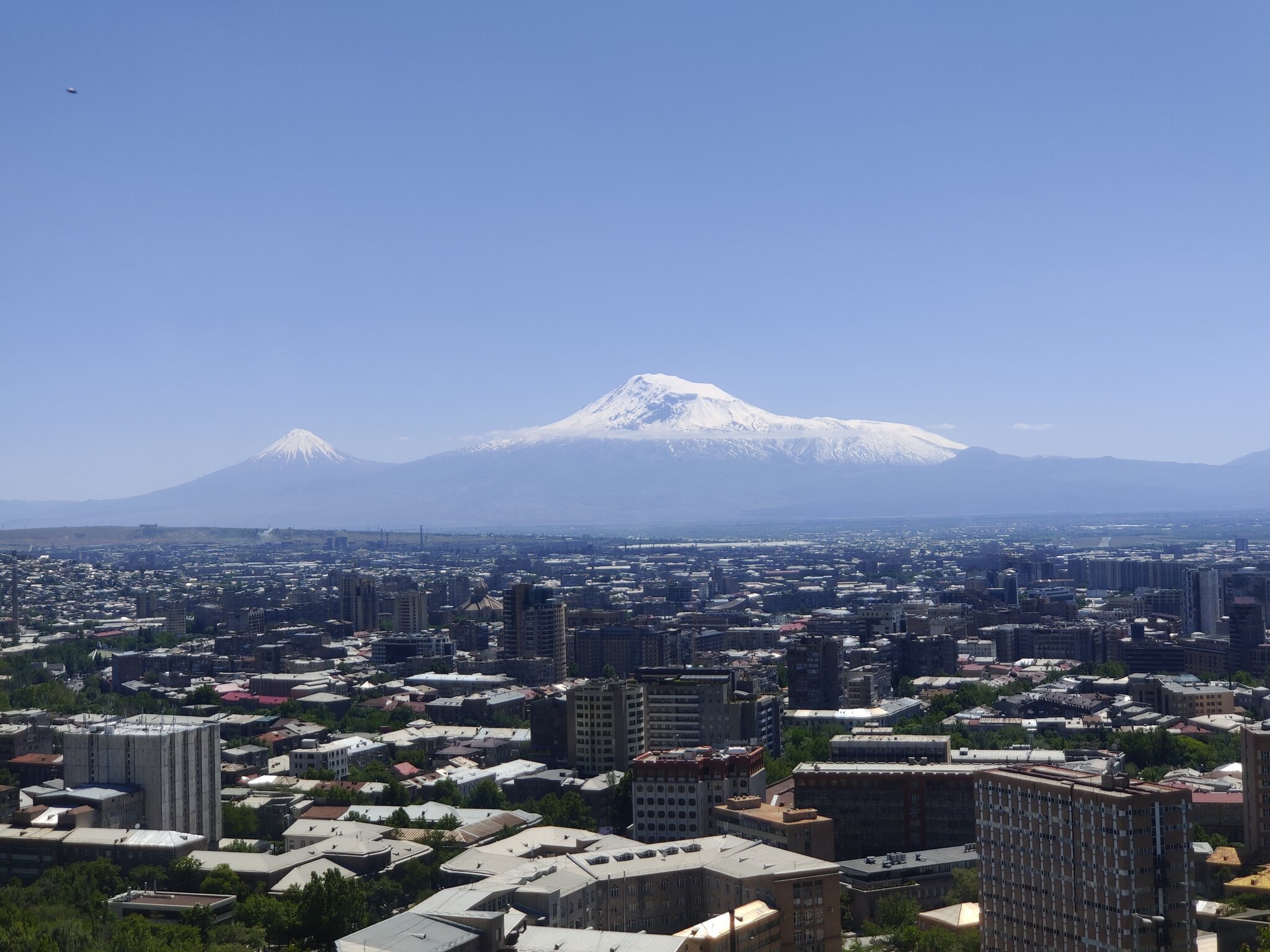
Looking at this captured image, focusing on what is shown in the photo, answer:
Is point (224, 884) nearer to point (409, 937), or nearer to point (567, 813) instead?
point (409, 937)

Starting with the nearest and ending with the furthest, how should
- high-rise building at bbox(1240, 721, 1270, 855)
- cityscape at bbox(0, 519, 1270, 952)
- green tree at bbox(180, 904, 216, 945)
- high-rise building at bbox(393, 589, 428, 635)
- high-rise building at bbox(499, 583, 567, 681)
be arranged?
1. cityscape at bbox(0, 519, 1270, 952)
2. green tree at bbox(180, 904, 216, 945)
3. high-rise building at bbox(1240, 721, 1270, 855)
4. high-rise building at bbox(499, 583, 567, 681)
5. high-rise building at bbox(393, 589, 428, 635)

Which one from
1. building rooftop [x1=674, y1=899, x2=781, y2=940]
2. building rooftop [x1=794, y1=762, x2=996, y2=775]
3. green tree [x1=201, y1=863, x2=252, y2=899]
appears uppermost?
building rooftop [x1=794, y1=762, x2=996, y2=775]

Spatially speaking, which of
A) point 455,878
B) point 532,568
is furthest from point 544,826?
point 532,568

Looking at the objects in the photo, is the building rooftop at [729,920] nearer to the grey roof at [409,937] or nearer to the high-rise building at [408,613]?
the grey roof at [409,937]

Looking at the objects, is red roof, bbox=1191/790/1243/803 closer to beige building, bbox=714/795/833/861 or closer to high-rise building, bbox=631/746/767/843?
beige building, bbox=714/795/833/861

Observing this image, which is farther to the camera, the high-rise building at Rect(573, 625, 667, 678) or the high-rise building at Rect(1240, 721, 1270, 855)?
the high-rise building at Rect(573, 625, 667, 678)

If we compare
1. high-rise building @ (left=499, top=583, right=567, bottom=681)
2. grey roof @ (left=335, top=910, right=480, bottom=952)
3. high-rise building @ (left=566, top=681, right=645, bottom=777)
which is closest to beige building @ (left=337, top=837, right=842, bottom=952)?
grey roof @ (left=335, top=910, right=480, bottom=952)

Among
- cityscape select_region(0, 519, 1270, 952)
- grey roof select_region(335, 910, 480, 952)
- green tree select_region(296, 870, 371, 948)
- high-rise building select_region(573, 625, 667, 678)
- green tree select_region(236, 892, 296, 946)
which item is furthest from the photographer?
high-rise building select_region(573, 625, 667, 678)
